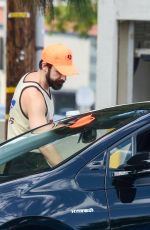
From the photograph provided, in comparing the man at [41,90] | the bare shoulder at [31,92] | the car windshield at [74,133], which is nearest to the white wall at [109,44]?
the man at [41,90]

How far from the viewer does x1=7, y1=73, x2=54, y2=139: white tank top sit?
596 centimetres

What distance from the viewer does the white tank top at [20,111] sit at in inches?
235

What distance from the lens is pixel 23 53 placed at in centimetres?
861

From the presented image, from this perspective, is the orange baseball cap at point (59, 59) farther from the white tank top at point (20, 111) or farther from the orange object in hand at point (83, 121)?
the orange object in hand at point (83, 121)

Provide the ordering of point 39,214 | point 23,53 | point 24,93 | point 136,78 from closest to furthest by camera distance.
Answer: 1. point 39,214
2. point 24,93
3. point 23,53
4. point 136,78

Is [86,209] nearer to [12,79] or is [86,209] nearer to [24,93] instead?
[24,93]

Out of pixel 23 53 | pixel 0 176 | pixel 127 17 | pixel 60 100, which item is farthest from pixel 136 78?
pixel 60 100

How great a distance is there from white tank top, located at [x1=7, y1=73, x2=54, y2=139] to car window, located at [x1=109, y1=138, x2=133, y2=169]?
4.18 ft

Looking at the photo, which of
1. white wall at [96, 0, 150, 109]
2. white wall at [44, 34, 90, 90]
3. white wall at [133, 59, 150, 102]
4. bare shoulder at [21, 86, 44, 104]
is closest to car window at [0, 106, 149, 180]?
bare shoulder at [21, 86, 44, 104]

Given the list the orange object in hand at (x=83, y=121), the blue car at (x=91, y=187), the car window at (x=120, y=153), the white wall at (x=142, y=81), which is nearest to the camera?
the blue car at (x=91, y=187)

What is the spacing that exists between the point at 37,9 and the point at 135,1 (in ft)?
9.45

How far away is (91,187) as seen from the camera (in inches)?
182

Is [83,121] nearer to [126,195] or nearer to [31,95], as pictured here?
[31,95]

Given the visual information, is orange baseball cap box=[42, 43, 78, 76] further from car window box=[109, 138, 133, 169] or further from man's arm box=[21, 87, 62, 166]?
car window box=[109, 138, 133, 169]
